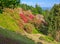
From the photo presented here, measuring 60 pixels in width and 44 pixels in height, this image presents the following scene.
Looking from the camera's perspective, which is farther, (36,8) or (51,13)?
(36,8)

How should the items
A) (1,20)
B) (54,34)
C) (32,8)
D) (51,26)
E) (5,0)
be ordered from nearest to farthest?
(1,20) < (5,0) < (54,34) < (51,26) < (32,8)

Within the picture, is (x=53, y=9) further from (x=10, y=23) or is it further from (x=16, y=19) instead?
(x=10, y=23)

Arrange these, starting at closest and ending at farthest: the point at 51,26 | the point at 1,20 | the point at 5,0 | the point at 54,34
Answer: the point at 1,20, the point at 5,0, the point at 54,34, the point at 51,26

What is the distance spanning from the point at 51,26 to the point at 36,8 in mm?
17334

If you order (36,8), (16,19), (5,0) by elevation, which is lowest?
(36,8)

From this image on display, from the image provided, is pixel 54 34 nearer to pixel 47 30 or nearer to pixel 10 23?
pixel 47 30

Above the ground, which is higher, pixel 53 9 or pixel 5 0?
pixel 5 0

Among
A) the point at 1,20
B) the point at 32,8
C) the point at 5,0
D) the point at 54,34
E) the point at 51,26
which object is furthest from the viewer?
the point at 32,8

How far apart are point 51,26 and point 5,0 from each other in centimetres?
1840

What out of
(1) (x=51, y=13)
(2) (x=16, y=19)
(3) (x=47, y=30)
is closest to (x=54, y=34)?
(3) (x=47, y=30)

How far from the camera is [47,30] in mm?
60062

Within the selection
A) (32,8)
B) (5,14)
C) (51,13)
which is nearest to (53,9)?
(51,13)

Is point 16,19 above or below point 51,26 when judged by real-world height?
above

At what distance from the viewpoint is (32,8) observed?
78.1 meters
